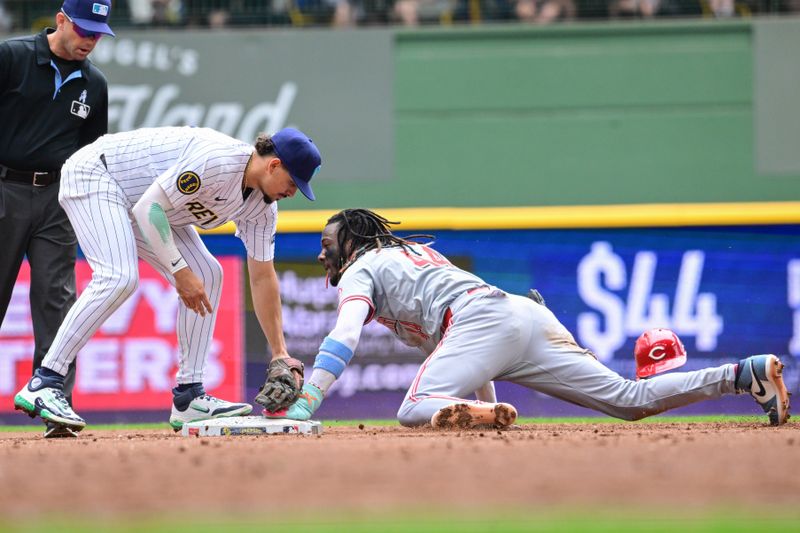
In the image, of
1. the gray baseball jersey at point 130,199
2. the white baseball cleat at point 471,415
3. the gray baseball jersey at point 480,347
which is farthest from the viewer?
the gray baseball jersey at point 480,347

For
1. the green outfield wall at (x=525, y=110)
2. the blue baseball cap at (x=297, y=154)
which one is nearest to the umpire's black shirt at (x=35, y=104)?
the blue baseball cap at (x=297, y=154)

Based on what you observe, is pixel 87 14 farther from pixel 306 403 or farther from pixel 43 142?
pixel 306 403

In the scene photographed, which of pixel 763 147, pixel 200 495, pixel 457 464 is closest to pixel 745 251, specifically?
pixel 763 147

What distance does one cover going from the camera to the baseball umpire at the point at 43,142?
657 centimetres

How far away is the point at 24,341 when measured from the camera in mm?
9719

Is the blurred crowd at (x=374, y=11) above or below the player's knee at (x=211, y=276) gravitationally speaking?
above

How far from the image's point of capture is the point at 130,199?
251 inches

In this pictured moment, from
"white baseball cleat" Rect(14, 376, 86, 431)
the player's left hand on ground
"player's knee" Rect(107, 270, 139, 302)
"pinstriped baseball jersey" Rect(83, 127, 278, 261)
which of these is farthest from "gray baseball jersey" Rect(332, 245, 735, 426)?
"white baseball cleat" Rect(14, 376, 86, 431)

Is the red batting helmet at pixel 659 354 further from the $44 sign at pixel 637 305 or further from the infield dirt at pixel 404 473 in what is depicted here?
the $44 sign at pixel 637 305

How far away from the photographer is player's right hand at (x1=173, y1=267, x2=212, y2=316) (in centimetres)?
599

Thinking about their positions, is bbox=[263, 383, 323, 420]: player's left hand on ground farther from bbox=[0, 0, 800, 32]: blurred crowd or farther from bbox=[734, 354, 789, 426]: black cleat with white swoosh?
bbox=[0, 0, 800, 32]: blurred crowd

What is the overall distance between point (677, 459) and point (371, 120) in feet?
27.7

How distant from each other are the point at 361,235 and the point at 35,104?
194cm

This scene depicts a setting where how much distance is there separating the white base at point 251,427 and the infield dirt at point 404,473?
154mm
